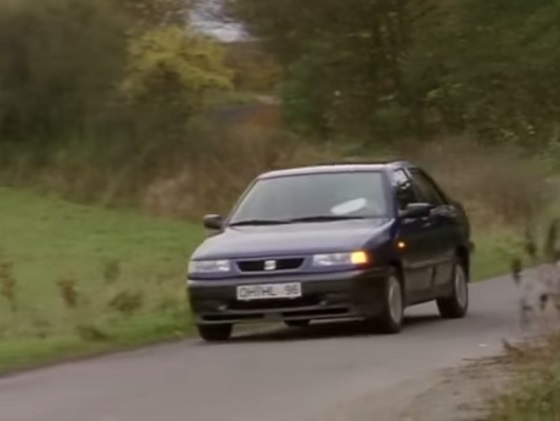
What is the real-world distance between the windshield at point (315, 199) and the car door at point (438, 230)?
2.65ft

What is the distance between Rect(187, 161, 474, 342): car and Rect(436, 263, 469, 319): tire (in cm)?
1

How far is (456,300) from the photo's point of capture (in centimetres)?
2159

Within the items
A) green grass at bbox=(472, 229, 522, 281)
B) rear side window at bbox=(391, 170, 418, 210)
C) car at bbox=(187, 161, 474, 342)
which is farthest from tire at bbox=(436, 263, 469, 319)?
green grass at bbox=(472, 229, 522, 281)

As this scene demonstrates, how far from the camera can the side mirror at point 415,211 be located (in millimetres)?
20253

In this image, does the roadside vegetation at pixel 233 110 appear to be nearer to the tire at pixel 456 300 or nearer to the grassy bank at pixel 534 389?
the tire at pixel 456 300

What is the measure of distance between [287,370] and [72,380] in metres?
1.68

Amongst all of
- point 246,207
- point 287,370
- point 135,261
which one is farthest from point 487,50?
point 287,370

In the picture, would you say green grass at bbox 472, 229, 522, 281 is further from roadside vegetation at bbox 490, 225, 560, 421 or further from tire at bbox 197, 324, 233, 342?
roadside vegetation at bbox 490, 225, 560, 421

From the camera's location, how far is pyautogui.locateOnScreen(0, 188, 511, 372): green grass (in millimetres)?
20466

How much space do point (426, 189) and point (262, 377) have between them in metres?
6.25

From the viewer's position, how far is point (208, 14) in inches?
2297

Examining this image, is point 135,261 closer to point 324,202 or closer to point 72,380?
point 324,202

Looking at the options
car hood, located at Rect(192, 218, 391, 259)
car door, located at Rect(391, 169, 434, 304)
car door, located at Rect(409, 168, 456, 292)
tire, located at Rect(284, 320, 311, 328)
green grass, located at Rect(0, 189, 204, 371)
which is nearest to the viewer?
car hood, located at Rect(192, 218, 391, 259)

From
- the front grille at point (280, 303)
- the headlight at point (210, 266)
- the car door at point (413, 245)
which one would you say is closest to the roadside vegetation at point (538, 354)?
the front grille at point (280, 303)
